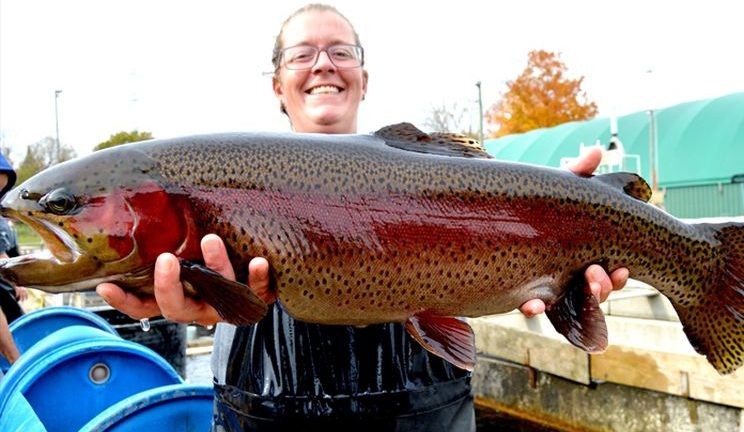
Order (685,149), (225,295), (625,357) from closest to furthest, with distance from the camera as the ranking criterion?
1. (225,295)
2. (625,357)
3. (685,149)

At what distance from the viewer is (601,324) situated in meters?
2.67

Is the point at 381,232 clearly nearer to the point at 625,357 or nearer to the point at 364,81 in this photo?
the point at 364,81

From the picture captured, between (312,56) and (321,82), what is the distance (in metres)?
0.13

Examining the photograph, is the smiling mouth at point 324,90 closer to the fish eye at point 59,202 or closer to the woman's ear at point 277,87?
the woman's ear at point 277,87

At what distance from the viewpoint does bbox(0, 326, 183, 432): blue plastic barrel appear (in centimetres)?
387

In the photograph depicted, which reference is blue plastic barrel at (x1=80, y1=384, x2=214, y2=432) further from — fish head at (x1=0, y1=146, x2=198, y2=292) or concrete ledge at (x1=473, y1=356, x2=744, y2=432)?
concrete ledge at (x1=473, y1=356, x2=744, y2=432)

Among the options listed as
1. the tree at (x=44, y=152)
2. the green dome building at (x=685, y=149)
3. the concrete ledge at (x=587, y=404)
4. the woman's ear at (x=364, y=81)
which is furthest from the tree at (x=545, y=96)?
the woman's ear at (x=364, y=81)

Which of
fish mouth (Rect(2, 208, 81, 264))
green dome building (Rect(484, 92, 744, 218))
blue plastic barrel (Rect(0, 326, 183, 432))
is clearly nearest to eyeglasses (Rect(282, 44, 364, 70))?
fish mouth (Rect(2, 208, 81, 264))

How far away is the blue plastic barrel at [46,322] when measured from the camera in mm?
6023

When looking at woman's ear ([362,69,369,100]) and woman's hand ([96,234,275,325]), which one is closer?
woman's hand ([96,234,275,325])

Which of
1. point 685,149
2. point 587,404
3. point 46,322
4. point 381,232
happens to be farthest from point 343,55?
point 685,149

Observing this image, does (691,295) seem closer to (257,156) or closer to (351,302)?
(351,302)

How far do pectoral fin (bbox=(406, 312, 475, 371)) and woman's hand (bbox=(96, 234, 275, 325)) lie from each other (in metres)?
0.53

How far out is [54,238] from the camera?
216cm
